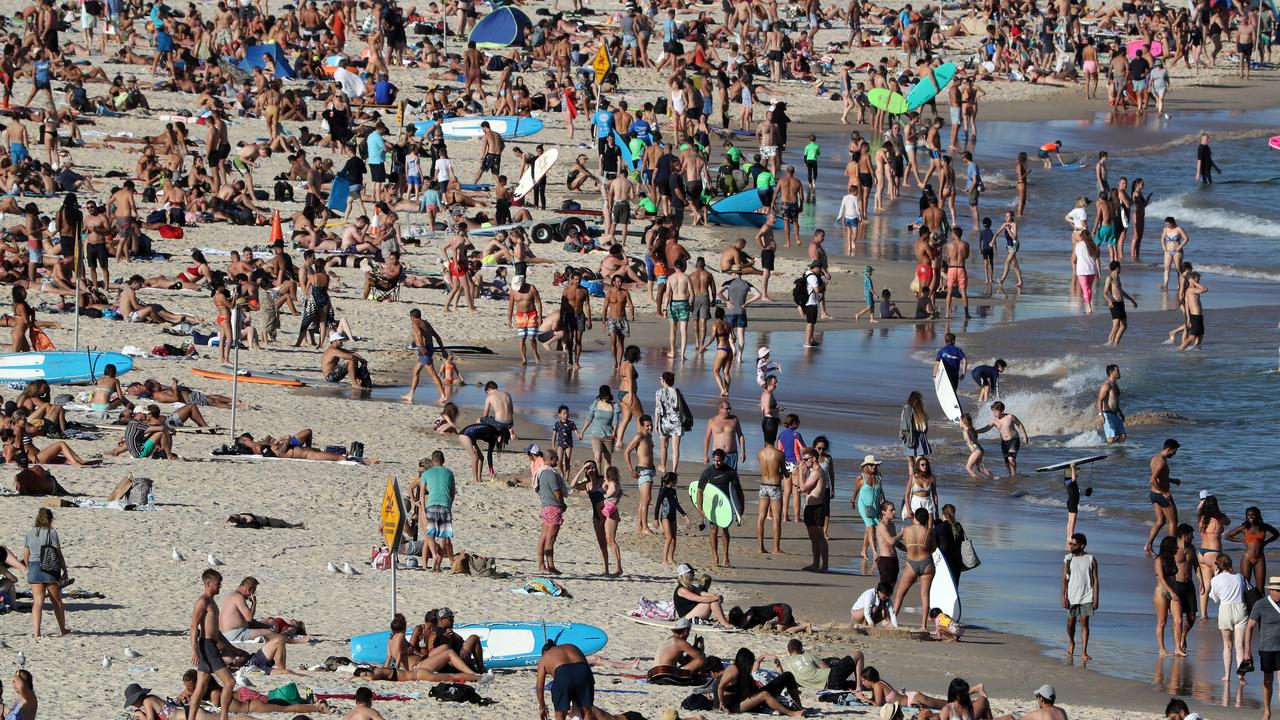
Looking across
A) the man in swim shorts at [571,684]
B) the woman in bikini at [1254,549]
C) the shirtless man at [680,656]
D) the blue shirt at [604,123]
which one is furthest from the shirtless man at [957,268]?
the man in swim shorts at [571,684]

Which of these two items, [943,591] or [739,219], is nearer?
[943,591]

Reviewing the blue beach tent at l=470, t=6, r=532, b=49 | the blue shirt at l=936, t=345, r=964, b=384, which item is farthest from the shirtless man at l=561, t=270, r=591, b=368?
the blue beach tent at l=470, t=6, r=532, b=49

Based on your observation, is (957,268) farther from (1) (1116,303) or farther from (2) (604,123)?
(2) (604,123)

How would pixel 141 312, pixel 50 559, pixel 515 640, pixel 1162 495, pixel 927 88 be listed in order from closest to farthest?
pixel 50 559 → pixel 515 640 → pixel 1162 495 → pixel 141 312 → pixel 927 88

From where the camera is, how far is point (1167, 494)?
17.2 meters

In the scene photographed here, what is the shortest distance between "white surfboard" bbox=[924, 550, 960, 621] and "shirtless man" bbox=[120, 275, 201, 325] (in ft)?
38.6

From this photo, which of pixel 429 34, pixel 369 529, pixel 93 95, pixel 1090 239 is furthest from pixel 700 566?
pixel 429 34

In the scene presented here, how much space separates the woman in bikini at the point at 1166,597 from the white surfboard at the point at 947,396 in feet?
21.3

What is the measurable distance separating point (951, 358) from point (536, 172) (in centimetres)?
1097

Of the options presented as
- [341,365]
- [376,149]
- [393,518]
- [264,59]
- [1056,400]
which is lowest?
[1056,400]

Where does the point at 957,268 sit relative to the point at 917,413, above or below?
above

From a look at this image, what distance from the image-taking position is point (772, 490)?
16875 mm

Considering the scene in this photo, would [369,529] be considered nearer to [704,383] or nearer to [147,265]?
[704,383]

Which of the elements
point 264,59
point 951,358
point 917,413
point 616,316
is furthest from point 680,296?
point 264,59
